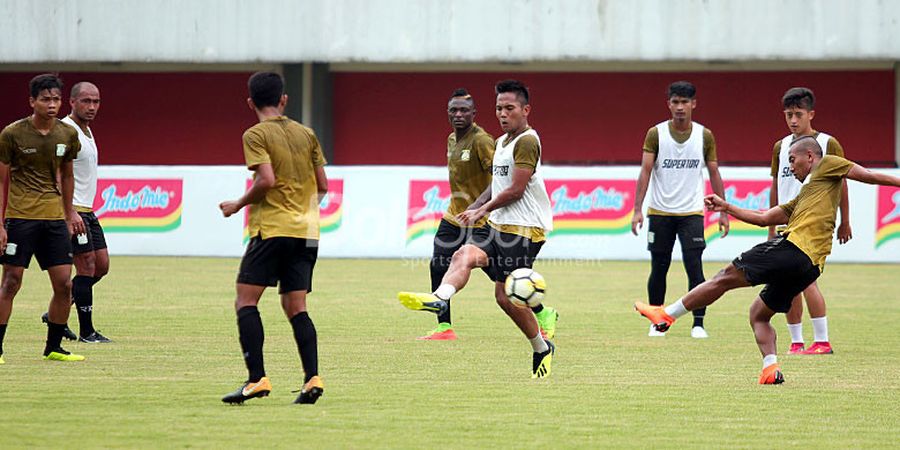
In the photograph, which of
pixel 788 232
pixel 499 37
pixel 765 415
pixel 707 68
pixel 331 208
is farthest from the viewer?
pixel 707 68

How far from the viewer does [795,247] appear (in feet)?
33.2

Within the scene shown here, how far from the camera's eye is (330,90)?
3472 centimetres

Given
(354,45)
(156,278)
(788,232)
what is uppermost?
(354,45)

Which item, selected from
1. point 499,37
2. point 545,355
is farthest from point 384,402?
point 499,37

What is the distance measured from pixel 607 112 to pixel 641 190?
20.5m

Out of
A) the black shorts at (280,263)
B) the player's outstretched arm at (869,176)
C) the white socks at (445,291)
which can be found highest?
the player's outstretched arm at (869,176)

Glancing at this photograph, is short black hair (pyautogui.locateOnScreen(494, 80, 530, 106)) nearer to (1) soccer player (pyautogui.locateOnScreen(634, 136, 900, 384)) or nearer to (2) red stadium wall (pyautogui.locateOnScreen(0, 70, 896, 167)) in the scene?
(1) soccer player (pyautogui.locateOnScreen(634, 136, 900, 384))

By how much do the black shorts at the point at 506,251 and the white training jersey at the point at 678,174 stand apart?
3753 mm

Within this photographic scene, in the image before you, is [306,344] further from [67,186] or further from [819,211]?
[819,211]

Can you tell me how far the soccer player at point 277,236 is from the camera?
28.8 ft

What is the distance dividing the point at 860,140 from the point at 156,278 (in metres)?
19.4

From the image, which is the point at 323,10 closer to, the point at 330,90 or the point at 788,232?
the point at 330,90

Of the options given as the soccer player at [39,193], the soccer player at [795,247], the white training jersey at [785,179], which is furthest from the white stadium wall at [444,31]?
the soccer player at [795,247]

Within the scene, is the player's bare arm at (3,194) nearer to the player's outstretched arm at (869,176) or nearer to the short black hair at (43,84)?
the short black hair at (43,84)
